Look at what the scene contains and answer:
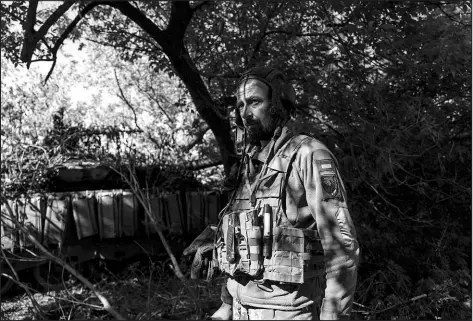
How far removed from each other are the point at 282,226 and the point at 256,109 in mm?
593

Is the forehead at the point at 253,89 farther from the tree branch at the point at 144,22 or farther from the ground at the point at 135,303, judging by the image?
the tree branch at the point at 144,22

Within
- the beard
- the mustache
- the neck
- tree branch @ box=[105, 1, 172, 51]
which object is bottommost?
the neck

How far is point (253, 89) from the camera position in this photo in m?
2.59

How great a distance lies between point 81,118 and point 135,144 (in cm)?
171

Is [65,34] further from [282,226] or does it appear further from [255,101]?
[282,226]

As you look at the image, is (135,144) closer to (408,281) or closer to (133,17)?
(133,17)

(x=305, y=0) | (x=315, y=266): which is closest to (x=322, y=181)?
(x=315, y=266)

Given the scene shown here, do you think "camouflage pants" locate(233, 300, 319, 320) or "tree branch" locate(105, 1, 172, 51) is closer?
"camouflage pants" locate(233, 300, 319, 320)

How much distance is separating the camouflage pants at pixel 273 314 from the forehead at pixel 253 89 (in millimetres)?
1032

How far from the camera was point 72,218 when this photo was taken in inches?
336

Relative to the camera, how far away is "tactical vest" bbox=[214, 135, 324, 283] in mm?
2387

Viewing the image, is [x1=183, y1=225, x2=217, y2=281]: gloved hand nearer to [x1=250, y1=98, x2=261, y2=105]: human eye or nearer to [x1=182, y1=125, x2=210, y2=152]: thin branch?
[x1=250, y1=98, x2=261, y2=105]: human eye

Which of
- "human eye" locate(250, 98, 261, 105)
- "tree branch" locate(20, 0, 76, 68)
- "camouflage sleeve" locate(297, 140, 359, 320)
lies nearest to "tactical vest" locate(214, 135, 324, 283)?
"camouflage sleeve" locate(297, 140, 359, 320)

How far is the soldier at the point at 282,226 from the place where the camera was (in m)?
2.23
